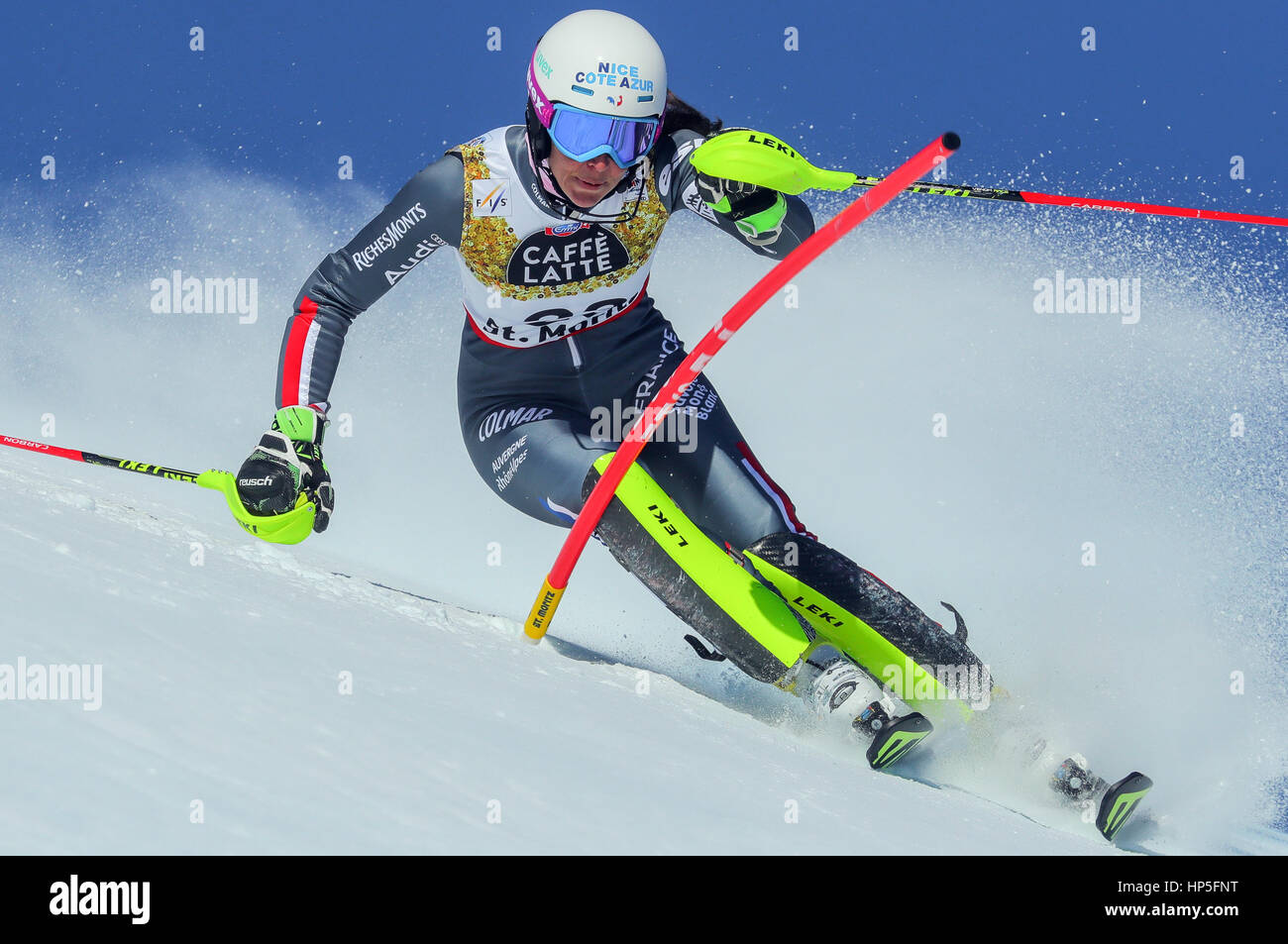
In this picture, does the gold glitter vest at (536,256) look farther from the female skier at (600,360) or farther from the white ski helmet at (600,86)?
the white ski helmet at (600,86)

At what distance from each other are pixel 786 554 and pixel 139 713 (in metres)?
1.98

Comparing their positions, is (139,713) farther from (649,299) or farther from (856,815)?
(649,299)

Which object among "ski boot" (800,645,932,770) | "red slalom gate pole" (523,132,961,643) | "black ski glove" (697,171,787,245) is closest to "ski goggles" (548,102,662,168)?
"black ski glove" (697,171,787,245)

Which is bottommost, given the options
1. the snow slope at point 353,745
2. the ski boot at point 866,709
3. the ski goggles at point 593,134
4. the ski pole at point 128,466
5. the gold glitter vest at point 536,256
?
the ski boot at point 866,709

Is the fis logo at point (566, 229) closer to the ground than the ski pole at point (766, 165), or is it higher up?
closer to the ground

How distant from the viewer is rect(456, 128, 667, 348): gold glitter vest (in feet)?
11.7

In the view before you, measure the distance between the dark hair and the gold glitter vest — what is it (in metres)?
0.23

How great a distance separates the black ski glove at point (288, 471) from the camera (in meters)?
3.35

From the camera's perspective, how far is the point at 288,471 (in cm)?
337

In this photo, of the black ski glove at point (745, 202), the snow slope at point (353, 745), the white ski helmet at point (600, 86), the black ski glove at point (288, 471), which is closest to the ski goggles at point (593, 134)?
the white ski helmet at point (600, 86)

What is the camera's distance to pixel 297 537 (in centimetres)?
346

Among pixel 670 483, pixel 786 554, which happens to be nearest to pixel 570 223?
pixel 670 483

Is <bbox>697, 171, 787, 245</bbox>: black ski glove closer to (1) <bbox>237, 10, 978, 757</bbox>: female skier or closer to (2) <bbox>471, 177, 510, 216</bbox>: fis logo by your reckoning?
(1) <bbox>237, 10, 978, 757</bbox>: female skier

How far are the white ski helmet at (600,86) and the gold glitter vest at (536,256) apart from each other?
26cm
